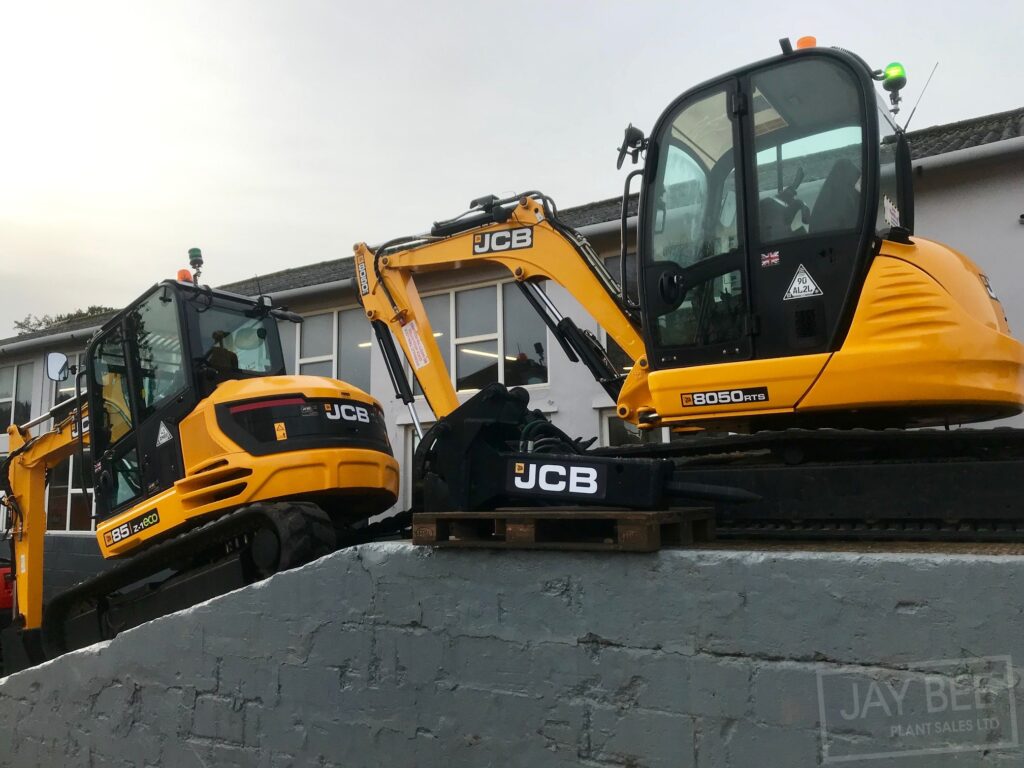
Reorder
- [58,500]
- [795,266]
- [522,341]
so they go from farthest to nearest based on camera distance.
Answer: [58,500], [522,341], [795,266]

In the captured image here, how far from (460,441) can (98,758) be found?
118 inches

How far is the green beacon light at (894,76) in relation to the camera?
4.80 metres

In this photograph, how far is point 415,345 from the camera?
7016 mm

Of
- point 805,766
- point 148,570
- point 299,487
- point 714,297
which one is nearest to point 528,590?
point 805,766

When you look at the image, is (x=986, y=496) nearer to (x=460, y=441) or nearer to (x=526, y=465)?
(x=526, y=465)

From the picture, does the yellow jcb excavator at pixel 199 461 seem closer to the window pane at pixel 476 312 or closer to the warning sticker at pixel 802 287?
the warning sticker at pixel 802 287

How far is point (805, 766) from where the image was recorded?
2773 millimetres

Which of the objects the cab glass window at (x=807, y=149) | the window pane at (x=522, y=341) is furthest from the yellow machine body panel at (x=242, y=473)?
the window pane at (x=522, y=341)

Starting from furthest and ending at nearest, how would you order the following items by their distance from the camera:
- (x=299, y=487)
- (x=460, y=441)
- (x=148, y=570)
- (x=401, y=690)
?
(x=148, y=570), (x=299, y=487), (x=460, y=441), (x=401, y=690)

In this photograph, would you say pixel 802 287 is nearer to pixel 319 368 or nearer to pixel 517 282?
pixel 517 282

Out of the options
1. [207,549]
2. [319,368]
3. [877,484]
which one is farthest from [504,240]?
[319,368]

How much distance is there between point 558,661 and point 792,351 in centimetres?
208

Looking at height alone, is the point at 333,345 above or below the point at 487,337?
above

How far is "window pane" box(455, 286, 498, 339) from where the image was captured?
1217 centimetres
